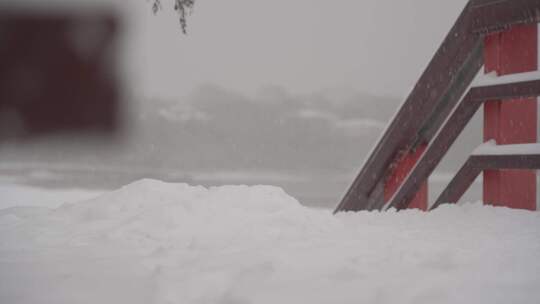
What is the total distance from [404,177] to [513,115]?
4.99 ft

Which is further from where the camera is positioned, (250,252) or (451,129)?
(451,129)

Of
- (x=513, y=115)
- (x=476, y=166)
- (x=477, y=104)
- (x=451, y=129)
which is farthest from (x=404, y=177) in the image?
(x=513, y=115)

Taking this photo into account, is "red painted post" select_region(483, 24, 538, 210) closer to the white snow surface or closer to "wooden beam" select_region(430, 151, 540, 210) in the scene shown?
"wooden beam" select_region(430, 151, 540, 210)

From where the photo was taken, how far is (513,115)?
4.90 meters

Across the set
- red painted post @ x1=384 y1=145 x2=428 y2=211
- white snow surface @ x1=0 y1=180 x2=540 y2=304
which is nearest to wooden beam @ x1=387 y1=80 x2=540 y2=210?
red painted post @ x1=384 y1=145 x2=428 y2=211

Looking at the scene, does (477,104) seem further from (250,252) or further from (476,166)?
(250,252)

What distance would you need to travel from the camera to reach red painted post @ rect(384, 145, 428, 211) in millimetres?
6055

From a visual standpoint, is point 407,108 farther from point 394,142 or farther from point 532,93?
point 532,93

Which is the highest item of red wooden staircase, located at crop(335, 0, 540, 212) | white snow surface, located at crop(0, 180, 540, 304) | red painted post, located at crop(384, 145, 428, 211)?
red wooden staircase, located at crop(335, 0, 540, 212)

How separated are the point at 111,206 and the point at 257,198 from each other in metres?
1.12

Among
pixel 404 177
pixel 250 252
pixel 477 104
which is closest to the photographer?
pixel 250 252

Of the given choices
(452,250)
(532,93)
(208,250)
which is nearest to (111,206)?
(208,250)

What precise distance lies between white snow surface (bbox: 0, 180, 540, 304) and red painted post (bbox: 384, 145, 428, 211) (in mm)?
1087

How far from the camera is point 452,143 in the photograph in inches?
→ 208
